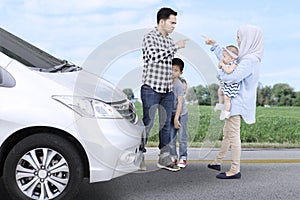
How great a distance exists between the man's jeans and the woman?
2.23ft

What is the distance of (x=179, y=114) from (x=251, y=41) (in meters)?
1.23

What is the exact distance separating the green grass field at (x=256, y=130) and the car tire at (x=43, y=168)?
2.70 m

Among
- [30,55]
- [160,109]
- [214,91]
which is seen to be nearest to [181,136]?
[160,109]

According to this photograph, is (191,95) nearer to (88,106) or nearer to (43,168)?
(88,106)

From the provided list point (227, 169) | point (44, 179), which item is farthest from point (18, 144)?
point (227, 169)

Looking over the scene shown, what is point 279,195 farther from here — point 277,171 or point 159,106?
point 159,106

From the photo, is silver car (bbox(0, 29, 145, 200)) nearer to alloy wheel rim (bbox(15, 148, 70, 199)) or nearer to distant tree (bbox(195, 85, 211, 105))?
alloy wheel rim (bbox(15, 148, 70, 199))

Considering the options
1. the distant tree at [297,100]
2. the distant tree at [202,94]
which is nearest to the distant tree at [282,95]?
the distant tree at [297,100]

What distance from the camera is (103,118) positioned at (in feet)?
15.0

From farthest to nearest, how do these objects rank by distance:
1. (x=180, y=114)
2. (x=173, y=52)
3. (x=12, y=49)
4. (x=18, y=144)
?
(x=180, y=114) < (x=173, y=52) < (x=12, y=49) < (x=18, y=144)

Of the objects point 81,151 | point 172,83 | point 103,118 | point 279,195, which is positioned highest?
point 172,83

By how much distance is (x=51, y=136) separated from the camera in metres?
4.44

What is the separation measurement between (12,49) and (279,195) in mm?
3037

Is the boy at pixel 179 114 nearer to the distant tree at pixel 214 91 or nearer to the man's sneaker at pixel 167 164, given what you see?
the man's sneaker at pixel 167 164
